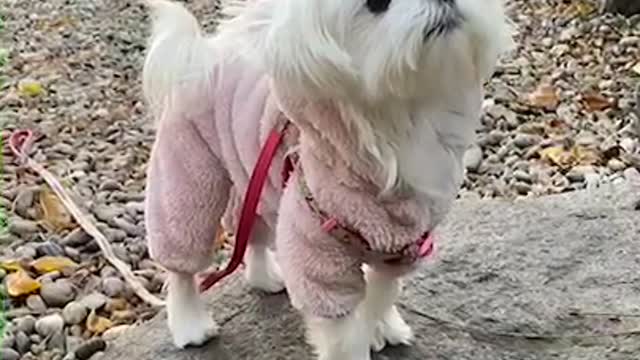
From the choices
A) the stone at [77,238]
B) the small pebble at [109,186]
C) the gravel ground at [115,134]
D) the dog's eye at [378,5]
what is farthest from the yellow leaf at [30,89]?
the dog's eye at [378,5]

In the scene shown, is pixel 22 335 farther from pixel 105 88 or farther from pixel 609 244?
pixel 105 88

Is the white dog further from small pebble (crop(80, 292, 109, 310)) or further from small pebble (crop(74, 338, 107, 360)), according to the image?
small pebble (crop(80, 292, 109, 310))

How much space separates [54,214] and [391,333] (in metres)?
1.11

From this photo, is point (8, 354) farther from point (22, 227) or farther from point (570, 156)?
point (570, 156)

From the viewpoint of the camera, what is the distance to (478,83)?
1647mm

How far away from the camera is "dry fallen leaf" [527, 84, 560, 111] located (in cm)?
352

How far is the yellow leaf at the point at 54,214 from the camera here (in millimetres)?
2834

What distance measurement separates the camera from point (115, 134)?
3424 mm

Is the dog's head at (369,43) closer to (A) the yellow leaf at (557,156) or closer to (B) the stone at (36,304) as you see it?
(B) the stone at (36,304)

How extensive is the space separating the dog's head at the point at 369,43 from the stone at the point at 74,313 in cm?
105

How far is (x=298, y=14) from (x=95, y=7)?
3.14 m

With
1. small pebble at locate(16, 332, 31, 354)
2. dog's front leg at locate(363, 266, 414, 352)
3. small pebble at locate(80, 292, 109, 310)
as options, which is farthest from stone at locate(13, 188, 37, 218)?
dog's front leg at locate(363, 266, 414, 352)

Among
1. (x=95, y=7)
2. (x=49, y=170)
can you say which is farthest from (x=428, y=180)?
(x=95, y=7)

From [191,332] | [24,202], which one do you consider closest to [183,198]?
[191,332]
